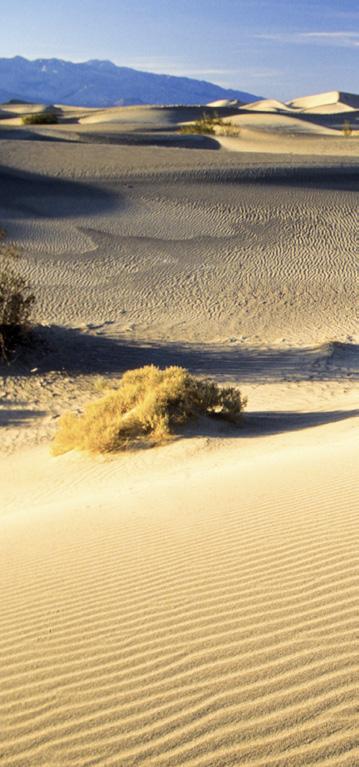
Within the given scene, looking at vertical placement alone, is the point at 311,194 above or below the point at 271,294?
above

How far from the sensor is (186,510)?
7035 mm

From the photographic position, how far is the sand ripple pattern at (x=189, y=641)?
3.34 metres

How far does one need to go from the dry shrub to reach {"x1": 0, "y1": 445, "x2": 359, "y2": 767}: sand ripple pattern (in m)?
4.25

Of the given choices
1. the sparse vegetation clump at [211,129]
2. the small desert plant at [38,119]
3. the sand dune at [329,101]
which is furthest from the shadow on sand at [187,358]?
the sand dune at [329,101]

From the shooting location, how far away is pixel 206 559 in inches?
212

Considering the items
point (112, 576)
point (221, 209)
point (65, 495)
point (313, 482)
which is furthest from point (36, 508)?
point (221, 209)

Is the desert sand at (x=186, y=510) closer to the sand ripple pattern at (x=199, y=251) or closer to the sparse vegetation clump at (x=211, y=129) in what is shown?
the sand ripple pattern at (x=199, y=251)

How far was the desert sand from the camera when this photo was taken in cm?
350

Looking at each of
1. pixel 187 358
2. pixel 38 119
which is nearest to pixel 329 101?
pixel 38 119

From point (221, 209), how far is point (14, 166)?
814 cm

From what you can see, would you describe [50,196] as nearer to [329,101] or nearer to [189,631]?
[189,631]

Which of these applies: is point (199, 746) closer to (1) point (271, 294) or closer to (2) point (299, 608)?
(2) point (299, 608)

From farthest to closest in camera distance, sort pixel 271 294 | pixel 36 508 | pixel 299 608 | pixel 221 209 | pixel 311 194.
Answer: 1. pixel 311 194
2. pixel 221 209
3. pixel 271 294
4. pixel 36 508
5. pixel 299 608

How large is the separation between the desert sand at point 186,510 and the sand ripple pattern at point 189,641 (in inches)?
0.4
